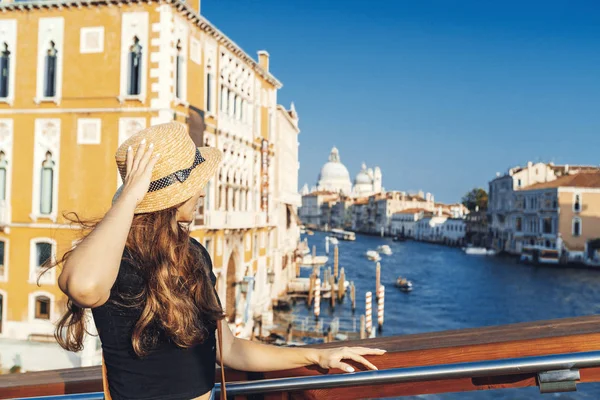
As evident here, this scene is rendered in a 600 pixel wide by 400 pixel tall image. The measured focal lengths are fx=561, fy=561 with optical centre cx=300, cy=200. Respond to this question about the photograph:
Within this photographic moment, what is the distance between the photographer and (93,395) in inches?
55.7

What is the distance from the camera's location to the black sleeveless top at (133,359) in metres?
1.19

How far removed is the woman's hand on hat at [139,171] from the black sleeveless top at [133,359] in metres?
0.18

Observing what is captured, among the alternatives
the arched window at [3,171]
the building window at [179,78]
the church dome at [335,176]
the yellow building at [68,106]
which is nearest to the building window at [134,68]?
the yellow building at [68,106]

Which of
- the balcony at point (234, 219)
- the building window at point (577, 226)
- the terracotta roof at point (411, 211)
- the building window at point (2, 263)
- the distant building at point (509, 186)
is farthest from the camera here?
the terracotta roof at point (411, 211)

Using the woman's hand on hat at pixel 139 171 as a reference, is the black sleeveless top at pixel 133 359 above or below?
below

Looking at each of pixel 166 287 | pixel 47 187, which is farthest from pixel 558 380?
pixel 47 187

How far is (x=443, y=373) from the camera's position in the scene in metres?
1.23

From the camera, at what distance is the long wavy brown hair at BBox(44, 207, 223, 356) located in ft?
3.88

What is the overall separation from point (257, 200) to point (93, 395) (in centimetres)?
1611

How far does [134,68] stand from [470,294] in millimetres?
22274

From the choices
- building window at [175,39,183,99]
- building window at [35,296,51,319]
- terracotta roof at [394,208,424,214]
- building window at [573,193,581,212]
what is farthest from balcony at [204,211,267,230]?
terracotta roof at [394,208,424,214]

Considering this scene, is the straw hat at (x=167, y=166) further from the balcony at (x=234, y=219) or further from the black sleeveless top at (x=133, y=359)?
the balcony at (x=234, y=219)

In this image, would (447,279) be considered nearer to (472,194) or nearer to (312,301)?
(312,301)

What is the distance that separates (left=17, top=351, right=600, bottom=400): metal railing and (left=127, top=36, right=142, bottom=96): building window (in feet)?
34.9
